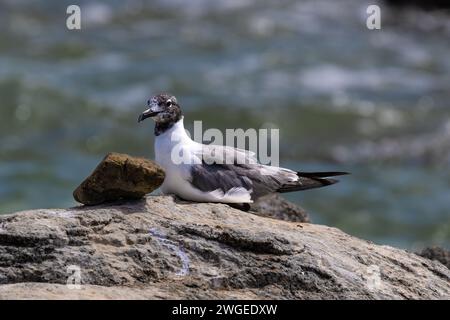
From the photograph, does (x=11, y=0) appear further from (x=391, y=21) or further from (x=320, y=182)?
(x=320, y=182)

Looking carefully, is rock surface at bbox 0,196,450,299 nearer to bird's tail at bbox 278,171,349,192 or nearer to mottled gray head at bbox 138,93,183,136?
mottled gray head at bbox 138,93,183,136

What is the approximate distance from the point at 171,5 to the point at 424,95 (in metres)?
7.49

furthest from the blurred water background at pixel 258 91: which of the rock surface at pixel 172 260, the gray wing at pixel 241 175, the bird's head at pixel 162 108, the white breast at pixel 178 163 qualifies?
the rock surface at pixel 172 260

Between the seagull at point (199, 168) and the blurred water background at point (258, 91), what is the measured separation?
20.8 feet

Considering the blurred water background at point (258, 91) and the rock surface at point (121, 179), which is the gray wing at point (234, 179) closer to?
the rock surface at point (121, 179)

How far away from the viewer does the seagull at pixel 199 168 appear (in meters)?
6.77

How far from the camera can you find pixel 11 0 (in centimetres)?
2312

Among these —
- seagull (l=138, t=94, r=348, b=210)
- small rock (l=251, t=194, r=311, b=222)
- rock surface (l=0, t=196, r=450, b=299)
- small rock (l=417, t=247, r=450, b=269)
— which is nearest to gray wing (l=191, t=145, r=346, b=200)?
seagull (l=138, t=94, r=348, b=210)

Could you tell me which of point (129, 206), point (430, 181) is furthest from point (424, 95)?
point (129, 206)

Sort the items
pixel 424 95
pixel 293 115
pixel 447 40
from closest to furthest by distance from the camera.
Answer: pixel 293 115 → pixel 424 95 → pixel 447 40

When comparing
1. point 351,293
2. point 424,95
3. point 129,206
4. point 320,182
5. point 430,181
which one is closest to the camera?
point 351,293

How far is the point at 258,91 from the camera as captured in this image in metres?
18.7

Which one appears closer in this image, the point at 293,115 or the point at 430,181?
the point at 430,181

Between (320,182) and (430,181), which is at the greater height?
(320,182)
